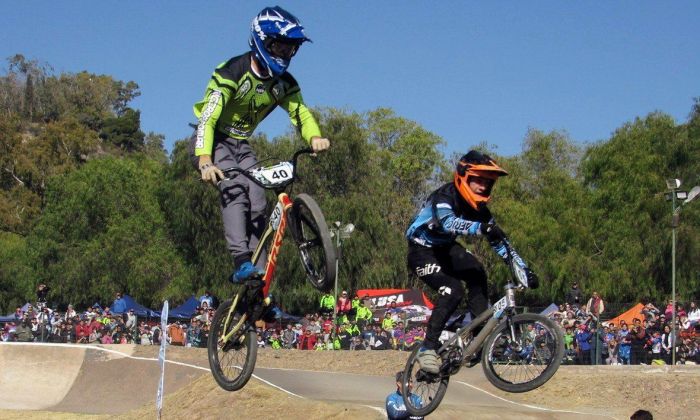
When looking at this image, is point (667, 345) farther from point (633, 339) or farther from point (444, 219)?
point (444, 219)

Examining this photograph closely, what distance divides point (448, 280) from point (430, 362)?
36.2 inches

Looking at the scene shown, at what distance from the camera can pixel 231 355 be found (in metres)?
11.4

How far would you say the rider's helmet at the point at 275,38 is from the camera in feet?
Result: 32.4

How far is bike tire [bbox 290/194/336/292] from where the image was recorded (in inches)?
394

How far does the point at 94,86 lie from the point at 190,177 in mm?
107606

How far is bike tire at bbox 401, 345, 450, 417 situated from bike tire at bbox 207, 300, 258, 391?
1.77m

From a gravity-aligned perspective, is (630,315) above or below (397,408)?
above

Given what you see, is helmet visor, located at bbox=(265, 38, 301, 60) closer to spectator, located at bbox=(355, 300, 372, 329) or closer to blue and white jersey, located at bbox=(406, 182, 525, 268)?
blue and white jersey, located at bbox=(406, 182, 525, 268)

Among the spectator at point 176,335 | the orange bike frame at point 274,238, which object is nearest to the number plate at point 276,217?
the orange bike frame at point 274,238

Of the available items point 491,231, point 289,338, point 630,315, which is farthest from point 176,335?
point 491,231

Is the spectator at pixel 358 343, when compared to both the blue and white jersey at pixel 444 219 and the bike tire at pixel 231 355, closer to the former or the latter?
the bike tire at pixel 231 355

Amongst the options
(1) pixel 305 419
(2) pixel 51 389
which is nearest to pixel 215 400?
(1) pixel 305 419

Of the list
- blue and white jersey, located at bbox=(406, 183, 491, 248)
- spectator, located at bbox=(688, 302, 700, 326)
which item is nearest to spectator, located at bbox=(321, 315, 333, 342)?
spectator, located at bbox=(688, 302, 700, 326)

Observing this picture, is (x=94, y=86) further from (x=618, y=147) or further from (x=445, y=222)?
(x=445, y=222)
